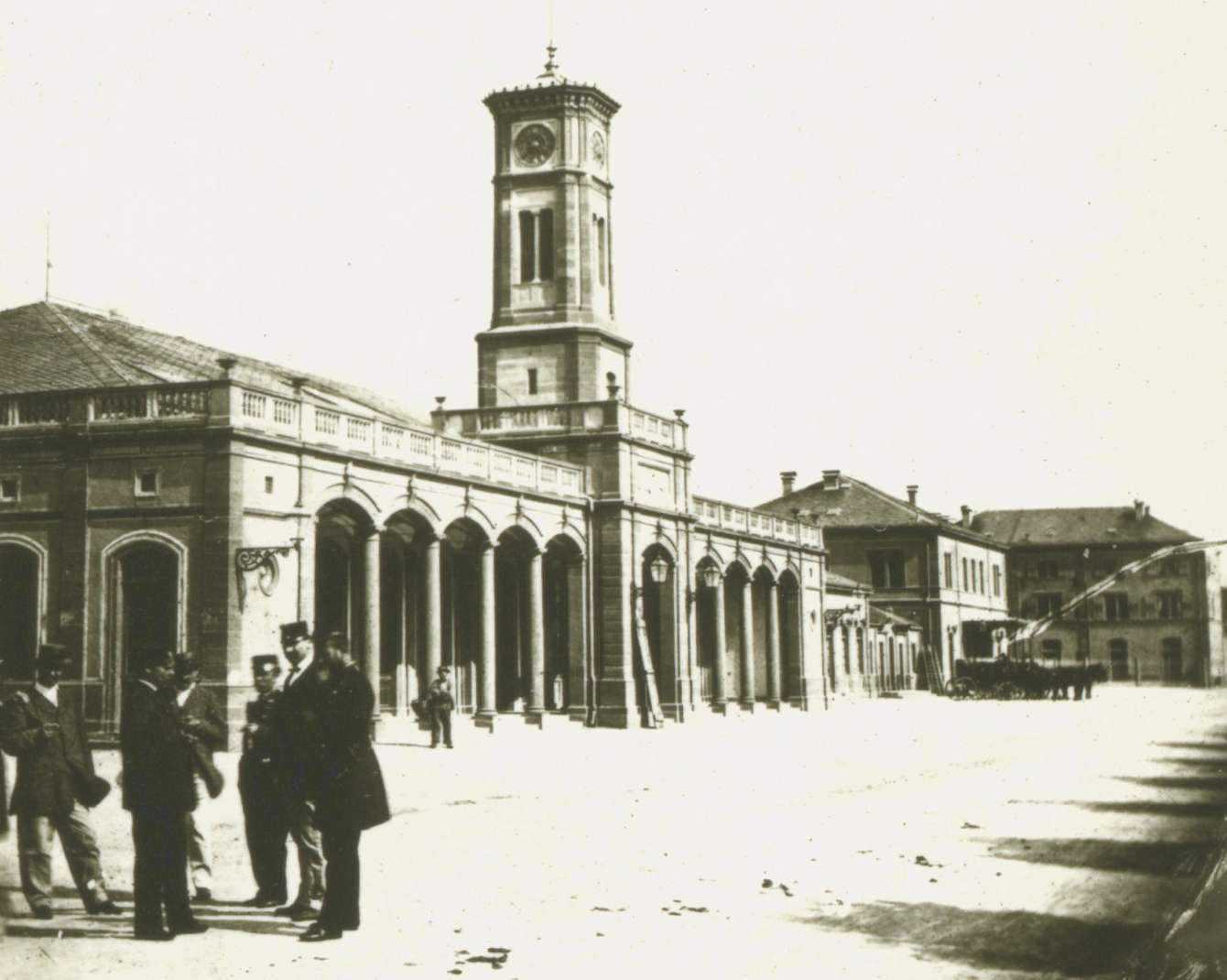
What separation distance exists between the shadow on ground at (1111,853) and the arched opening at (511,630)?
24.3 metres

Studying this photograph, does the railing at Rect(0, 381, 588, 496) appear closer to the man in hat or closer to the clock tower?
the clock tower

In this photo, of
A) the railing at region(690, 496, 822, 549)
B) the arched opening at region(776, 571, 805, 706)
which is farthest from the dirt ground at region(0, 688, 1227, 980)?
the arched opening at region(776, 571, 805, 706)

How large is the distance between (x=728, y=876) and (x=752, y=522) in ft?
127

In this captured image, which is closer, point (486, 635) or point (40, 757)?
point (40, 757)

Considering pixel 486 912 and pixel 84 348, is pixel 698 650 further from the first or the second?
pixel 486 912

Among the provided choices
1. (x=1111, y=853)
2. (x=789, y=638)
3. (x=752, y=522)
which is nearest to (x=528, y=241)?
(x=752, y=522)

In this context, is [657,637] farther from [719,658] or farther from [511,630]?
[511,630]

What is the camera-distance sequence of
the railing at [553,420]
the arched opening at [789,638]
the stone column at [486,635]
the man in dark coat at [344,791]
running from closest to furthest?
the man in dark coat at [344,791] < the stone column at [486,635] < the railing at [553,420] < the arched opening at [789,638]

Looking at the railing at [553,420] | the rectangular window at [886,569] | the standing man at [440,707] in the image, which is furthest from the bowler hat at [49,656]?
the rectangular window at [886,569]

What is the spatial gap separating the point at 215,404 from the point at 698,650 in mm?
25601

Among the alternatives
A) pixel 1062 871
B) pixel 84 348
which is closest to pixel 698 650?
pixel 84 348

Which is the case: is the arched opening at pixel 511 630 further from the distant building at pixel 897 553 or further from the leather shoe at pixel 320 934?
the distant building at pixel 897 553

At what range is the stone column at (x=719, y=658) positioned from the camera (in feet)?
149

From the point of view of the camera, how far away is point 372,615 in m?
28.4
